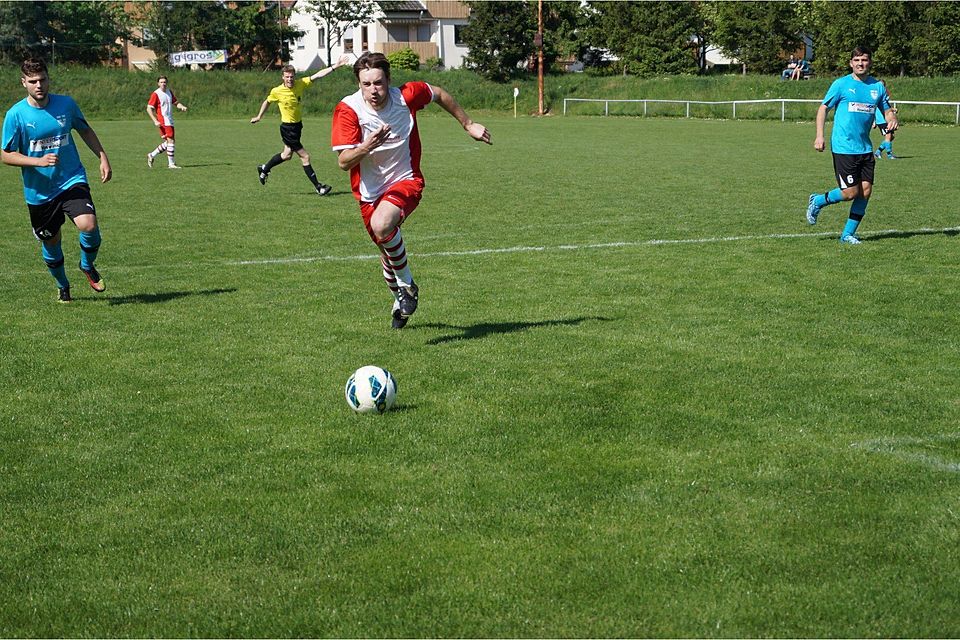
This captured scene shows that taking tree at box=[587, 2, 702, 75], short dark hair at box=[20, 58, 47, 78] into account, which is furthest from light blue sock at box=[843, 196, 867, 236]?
tree at box=[587, 2, 702, 75]

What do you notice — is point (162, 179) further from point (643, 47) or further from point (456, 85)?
point (643, 47)

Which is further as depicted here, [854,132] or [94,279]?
[854,132]

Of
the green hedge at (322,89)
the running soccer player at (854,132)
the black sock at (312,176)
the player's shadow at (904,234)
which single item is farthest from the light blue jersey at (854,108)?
the green hedge at (322,89)

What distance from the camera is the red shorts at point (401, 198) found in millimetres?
8414

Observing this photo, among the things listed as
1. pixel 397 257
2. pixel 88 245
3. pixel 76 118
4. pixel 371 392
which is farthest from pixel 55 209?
pixel 371 392

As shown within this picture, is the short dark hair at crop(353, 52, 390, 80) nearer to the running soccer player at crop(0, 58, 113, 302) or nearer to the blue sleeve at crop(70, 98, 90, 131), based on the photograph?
the running soccer player at crop(0, 58, 113, 302)

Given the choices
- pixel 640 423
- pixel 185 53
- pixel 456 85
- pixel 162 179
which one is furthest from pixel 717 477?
pixel 185 53

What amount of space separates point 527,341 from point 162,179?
1654cm

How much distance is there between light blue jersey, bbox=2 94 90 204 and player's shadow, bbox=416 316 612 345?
12.5 ft

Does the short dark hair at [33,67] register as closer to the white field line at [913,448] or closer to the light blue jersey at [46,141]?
the light blue jersey at [46,141]

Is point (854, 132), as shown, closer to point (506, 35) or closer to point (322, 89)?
point (322, 89)

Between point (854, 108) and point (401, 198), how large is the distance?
266 inches

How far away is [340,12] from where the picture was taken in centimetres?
8194

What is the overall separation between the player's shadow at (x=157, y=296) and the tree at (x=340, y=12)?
237 feet
